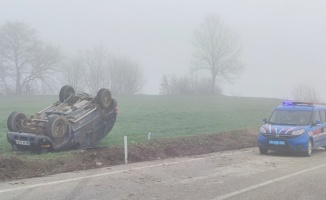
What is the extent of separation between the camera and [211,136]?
16891mm

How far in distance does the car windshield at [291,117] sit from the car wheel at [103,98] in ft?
20.6

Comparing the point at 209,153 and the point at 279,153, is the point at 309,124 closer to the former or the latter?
the point at 279,153

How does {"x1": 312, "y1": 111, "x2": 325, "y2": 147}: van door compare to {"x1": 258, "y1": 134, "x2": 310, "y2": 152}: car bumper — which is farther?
{"x1": 312, "y1": 111, "x2": 325, "y2": 147}: van door

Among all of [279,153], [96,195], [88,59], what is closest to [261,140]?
[279,153]

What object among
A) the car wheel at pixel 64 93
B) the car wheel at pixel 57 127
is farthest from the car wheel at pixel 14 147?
the car wheel at pixel 64 93

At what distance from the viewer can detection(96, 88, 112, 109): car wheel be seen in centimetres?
1355

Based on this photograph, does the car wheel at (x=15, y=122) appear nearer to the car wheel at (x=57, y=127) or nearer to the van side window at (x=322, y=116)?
→ the car wheel at (x=57, y=127)

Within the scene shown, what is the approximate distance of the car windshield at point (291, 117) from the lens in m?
14.3

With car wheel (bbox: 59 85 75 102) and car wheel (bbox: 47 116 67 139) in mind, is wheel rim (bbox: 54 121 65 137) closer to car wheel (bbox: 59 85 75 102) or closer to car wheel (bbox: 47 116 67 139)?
car wheel (bbox: 47 116 67 139)

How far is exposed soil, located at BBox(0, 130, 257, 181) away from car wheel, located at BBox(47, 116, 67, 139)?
0.79 meters

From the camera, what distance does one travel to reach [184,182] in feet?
27.1

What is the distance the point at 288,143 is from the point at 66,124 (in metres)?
7.60

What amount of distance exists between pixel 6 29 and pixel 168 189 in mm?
58993

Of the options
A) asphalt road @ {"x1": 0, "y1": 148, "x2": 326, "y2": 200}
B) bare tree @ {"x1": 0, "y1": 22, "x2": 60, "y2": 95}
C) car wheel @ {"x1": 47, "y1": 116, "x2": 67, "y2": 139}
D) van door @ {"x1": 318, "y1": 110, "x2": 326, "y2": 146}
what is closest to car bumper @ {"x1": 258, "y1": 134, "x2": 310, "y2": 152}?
van door @ {"x1": 318, "y1": 110, "x2": 326, "y2": 146}
